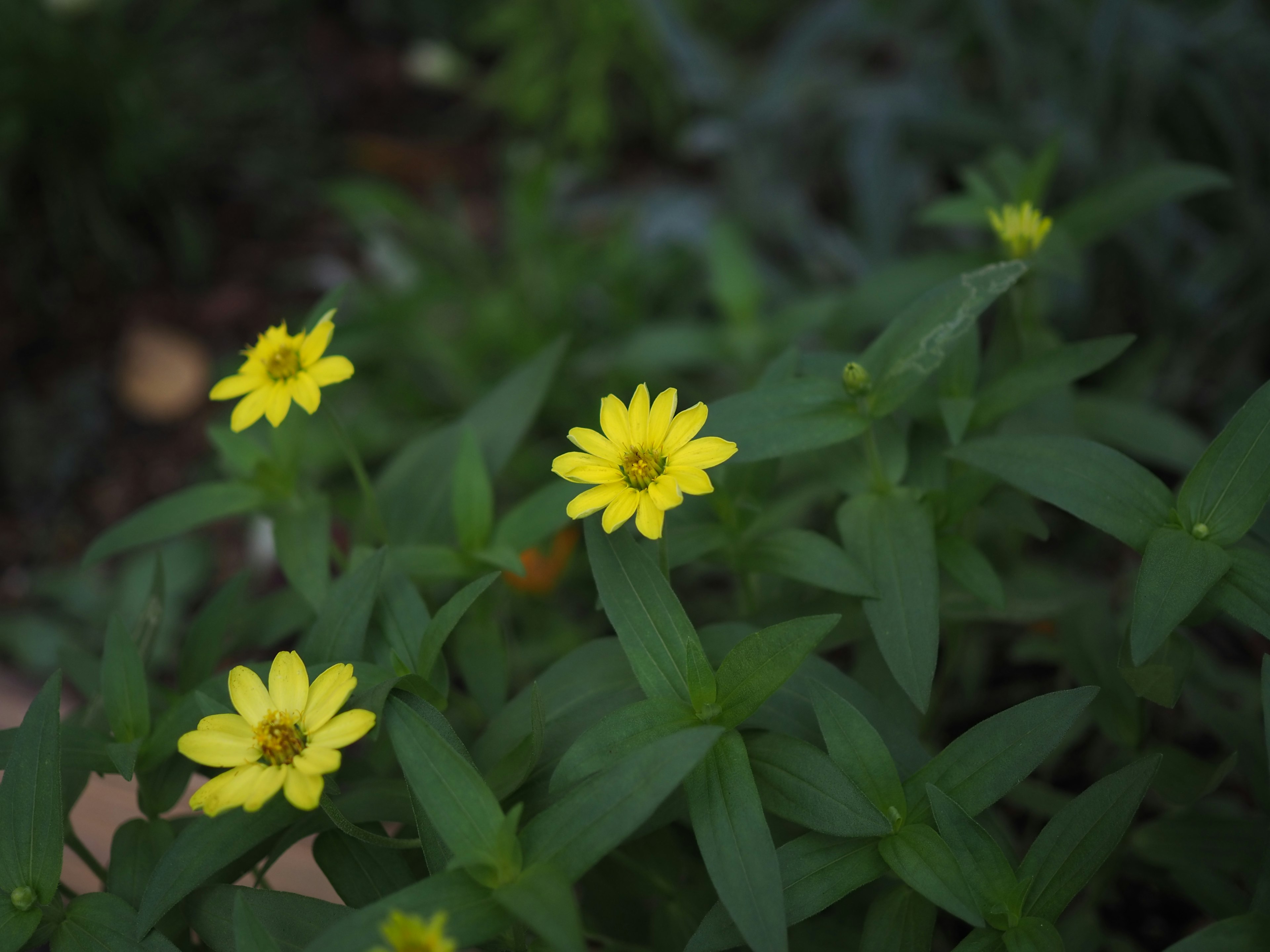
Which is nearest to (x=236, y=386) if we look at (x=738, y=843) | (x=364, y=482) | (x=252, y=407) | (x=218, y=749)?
(x=252, y=407)

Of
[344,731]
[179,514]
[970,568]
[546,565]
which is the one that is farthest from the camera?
[546,565]

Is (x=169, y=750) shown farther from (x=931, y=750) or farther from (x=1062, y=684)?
(x=1062, y=684)

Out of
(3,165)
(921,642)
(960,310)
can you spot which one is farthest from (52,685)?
(3,165)

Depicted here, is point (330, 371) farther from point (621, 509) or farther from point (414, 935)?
point (414, 935)

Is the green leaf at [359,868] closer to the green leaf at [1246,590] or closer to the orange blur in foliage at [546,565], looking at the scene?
the orange blur in foliage at [546,565]

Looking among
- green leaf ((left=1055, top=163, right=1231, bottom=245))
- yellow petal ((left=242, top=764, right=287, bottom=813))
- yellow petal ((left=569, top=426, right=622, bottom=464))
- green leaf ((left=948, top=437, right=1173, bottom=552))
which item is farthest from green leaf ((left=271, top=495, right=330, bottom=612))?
green leaf ((left=1055, top=163, right=1231, bottom=245))
